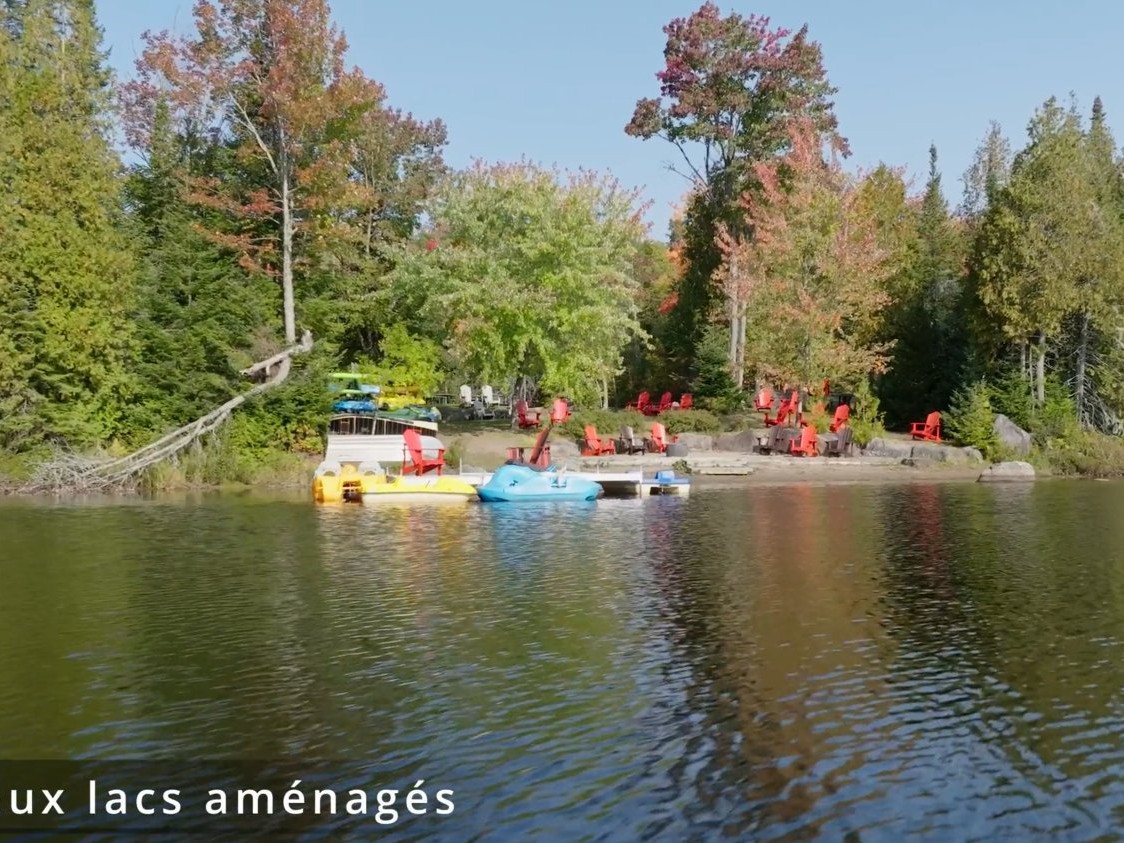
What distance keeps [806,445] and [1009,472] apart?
6391mm

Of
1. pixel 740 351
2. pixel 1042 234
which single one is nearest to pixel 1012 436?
pixel 1042 234

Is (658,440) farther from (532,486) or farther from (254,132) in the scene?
(254,132)

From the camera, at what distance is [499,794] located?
8398mm

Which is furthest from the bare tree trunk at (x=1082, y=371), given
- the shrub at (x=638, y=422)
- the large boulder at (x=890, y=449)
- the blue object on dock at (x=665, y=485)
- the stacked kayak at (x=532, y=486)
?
the stacked kayak at (x=532, y=486)

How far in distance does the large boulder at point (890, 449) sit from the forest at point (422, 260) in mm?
1762

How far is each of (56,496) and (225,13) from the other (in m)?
17.2

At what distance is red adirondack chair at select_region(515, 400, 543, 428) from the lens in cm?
3900

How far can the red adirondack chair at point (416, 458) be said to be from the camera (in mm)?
30234

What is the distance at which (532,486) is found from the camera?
90.0 ft

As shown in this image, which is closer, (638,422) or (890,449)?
(890,449)

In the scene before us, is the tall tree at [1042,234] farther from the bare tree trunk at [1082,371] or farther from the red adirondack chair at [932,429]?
the red adirondack chair at [932,429]

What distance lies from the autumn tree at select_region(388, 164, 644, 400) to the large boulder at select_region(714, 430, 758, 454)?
4.69 meters

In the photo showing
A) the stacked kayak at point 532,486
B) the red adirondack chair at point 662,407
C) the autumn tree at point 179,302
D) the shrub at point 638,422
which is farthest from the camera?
the red adirondack chair at point 662,407

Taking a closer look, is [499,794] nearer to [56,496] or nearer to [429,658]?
[429,658]
